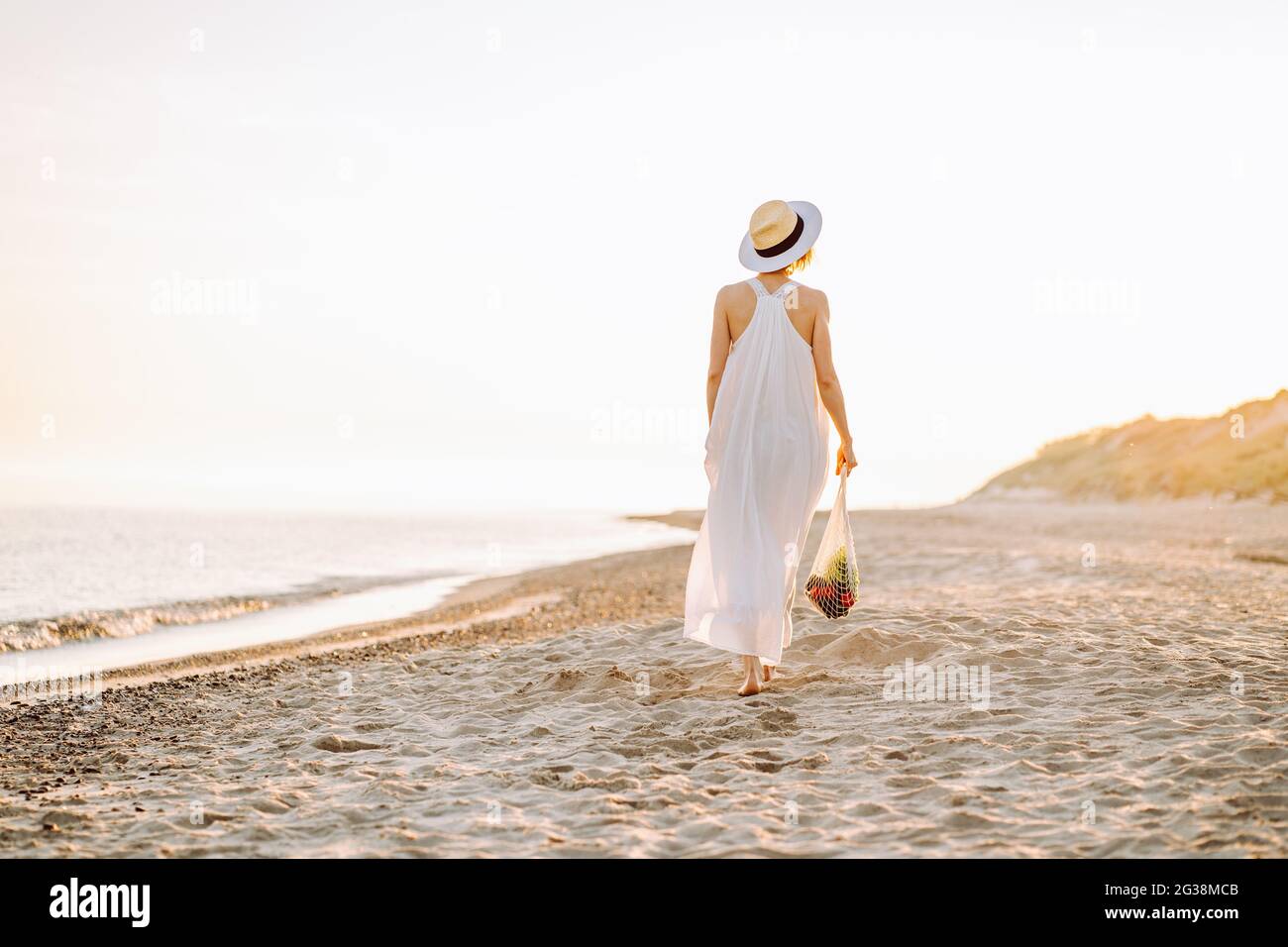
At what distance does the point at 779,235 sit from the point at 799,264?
0.73ft

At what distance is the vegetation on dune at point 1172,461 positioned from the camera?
110 feet

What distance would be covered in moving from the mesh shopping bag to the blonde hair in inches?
49.2

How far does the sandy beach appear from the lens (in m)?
3.37

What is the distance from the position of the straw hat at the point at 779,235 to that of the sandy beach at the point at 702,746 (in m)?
2.51

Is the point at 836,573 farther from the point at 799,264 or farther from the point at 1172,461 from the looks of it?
the point at 1172,461

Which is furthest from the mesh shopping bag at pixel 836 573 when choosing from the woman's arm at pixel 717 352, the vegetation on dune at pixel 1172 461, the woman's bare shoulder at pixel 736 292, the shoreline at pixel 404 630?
the vegetation on dune at pixel 1172 461

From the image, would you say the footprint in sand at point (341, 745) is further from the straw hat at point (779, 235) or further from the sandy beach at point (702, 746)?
the straw hat at point (779, 235)

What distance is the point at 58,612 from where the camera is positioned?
1081 centimetres

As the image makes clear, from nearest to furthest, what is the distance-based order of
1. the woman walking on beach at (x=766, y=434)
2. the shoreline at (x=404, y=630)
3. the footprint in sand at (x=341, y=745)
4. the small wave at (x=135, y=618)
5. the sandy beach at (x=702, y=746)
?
the sandy beach at (x=702, y=746), the footprint in sand at (x=341, y=745), the woman walking on beach at (x=766, y=434), the shoreline at (x=404, y=630), the small wave at (x=135, y=618)

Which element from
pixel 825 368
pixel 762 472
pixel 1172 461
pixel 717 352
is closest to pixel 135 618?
pixel 717 352
